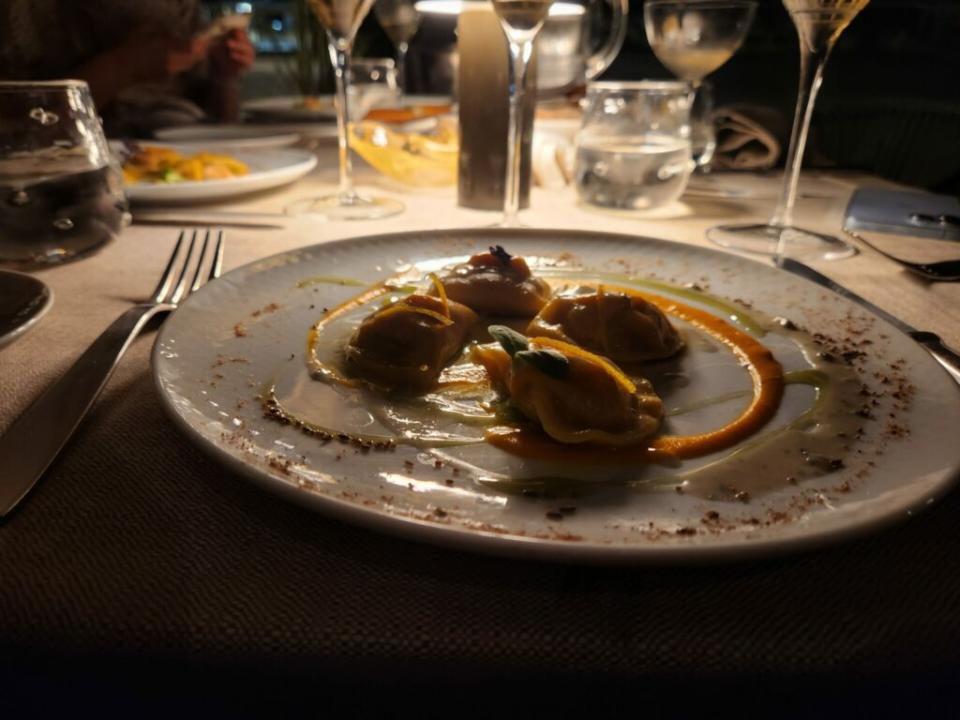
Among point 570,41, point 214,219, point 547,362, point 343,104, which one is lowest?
point 214,219

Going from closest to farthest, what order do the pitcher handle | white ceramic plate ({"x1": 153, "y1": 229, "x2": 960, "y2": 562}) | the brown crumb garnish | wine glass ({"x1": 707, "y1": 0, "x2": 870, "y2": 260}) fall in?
white ceramic plate ({"x1": 153, "y1": 229, "x2": 960, "y2": 562}), the brown crumb garnish, wine glass ({"x1": 707, "y1": 0, "x2": 870, "y2": 260}), the pitcher handle

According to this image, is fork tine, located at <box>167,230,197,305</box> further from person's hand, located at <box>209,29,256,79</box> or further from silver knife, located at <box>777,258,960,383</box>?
person's hand, located at <box>209,29,256,79</box>

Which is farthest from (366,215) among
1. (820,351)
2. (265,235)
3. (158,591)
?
(158,591)

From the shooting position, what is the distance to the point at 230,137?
217cm

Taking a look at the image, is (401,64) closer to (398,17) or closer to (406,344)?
(398,17)

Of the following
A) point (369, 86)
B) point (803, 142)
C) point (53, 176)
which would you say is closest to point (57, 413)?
point (53, 176)

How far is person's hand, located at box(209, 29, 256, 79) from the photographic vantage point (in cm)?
374

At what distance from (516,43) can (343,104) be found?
1.46 ft

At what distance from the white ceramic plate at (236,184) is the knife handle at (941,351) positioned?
1.32m

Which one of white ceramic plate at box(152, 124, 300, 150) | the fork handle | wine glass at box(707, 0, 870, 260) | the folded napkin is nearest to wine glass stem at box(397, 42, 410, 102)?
white ceramic plate at box(152, 124, 300, 150)

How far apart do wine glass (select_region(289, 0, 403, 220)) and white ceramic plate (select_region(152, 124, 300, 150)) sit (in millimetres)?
431

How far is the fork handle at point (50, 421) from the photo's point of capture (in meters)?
0.54

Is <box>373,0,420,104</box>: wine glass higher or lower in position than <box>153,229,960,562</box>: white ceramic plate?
higher

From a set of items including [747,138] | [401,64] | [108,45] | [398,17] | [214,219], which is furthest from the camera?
[401,64]
